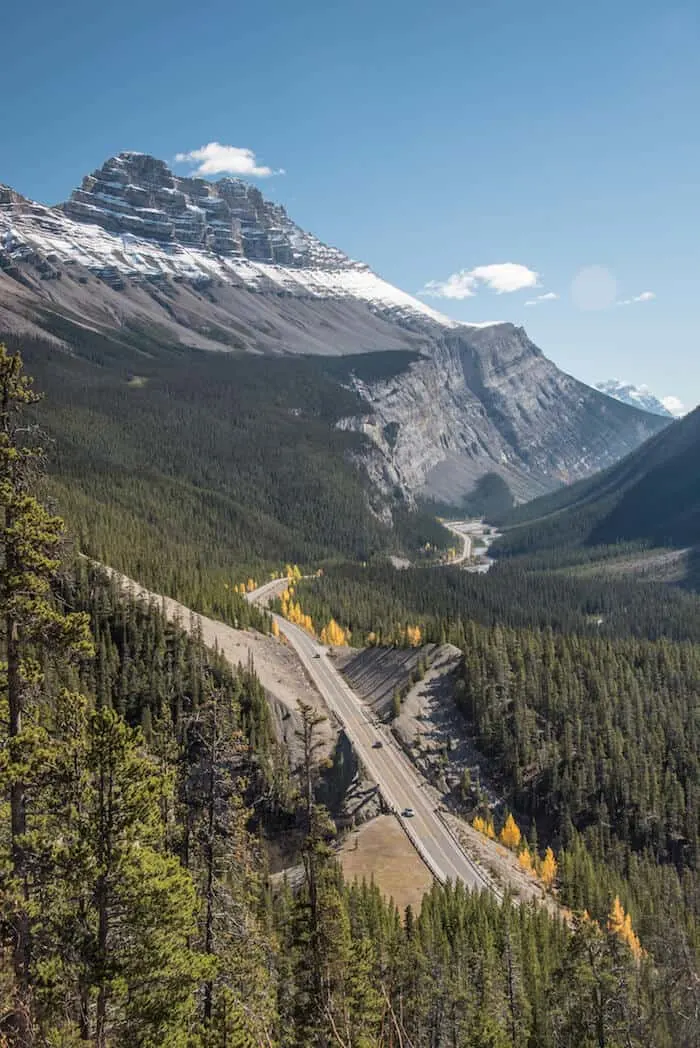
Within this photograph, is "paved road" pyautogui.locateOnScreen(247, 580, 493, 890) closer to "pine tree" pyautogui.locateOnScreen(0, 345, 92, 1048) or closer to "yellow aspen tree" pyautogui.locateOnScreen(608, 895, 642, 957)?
"yellow aspen tree" pyautogui.locateOnScreen(608, 895, 642, 957)

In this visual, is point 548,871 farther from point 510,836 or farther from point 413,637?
point 413,637

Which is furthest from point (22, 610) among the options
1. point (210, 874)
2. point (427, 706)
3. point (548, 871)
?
point (427, 706)

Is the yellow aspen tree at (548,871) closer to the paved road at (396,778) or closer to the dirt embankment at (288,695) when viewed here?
the paved road at (396,778)

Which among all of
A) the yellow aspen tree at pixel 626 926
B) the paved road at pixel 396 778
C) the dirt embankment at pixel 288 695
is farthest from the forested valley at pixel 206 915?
the dirt embankment at pixel 288 695

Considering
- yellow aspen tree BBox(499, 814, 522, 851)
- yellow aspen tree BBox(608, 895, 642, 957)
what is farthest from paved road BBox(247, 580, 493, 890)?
yellow aspen tree BBox(608, 895, 642, 957)

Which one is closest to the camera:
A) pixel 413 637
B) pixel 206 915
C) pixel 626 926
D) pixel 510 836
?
pixel 206 915

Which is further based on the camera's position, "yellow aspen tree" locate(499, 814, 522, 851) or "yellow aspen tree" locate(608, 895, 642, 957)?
"yellow aspen tree" locate(499, 814, 522, 851)

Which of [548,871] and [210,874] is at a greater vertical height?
[210,874]

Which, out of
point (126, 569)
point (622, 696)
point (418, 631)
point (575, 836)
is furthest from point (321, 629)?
point (575, 836)
